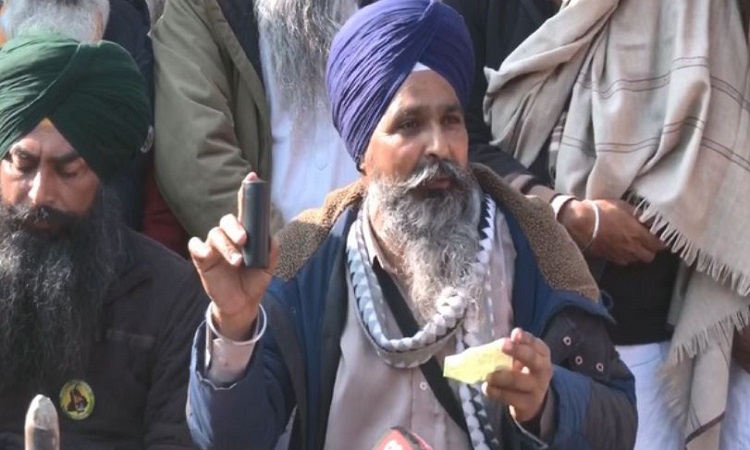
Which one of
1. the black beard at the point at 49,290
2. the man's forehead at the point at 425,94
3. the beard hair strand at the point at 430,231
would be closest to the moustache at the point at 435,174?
the beard hair strand at the point at 430,231

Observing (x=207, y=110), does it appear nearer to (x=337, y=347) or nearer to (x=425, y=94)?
(x=425, y=94)

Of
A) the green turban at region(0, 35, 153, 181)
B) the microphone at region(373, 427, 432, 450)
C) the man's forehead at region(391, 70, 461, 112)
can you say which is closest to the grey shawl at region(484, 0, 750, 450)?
the man's forehead at region(391, 70, 461, 112)

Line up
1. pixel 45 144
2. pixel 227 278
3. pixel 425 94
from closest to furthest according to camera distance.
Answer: pixel 227 278 → pixel 425 94 → pixel 45 144

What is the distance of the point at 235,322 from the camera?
145 inches

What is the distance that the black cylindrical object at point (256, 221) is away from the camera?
3.47 meters

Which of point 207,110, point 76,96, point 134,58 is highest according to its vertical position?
point 76,96

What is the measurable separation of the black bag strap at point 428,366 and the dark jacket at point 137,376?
Result: 65cm

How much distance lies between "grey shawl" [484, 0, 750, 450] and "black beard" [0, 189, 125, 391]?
1302mm

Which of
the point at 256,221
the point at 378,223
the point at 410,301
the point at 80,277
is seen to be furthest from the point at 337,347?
the point at 80,277

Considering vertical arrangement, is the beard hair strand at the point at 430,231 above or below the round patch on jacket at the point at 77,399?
above

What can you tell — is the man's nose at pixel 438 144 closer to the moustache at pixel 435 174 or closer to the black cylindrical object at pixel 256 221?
the moustache at pixel 435 174

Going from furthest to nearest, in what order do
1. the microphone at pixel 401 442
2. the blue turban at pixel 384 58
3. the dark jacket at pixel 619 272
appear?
the dark jacket at pixel 619 272, the blue turban at pixel 384 58, the microphone at pixel 401 442

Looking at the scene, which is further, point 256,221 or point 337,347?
point 337,347

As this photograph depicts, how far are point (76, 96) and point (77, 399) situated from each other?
829 mm
